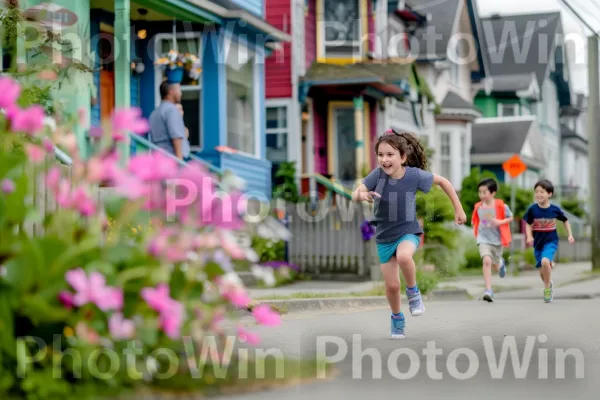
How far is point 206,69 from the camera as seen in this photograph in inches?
751

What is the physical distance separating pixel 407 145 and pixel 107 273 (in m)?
4.94

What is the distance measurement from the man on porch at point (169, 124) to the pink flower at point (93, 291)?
11.7 metres

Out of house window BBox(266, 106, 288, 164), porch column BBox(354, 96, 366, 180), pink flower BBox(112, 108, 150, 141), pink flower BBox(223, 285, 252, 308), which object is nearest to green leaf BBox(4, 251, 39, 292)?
pink flower BBox(112, 108, 150, 141)

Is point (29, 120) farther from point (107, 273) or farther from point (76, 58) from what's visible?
point (76, 58)

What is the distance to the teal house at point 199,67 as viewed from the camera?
16.9m

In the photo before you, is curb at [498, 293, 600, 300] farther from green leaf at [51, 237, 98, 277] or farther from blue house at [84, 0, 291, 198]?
green leaf at [51, 237, 98, 277]

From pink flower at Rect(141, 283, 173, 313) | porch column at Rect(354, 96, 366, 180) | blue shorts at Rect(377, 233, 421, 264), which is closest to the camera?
pink flower at Rect(141, 283, 173, 313)

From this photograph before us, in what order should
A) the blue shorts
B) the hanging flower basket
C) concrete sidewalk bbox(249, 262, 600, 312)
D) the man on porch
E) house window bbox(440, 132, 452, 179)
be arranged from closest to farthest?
the blue shorts
concrete sidewalk bbox(249, 262, 600, 312)
the man on porch
the hanging flower basket
house window bbox(440, 132, 452, 179)

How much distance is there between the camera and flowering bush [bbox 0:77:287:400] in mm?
4570

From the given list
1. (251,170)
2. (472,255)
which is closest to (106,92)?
(251,170)

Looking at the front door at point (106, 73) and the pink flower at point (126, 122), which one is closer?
the pink flower at point (126, 122)

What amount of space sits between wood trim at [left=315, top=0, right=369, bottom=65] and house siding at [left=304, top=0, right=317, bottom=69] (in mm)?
53

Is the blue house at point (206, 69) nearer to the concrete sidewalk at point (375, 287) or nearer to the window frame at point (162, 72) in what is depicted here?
the window frame at point (162, 72)

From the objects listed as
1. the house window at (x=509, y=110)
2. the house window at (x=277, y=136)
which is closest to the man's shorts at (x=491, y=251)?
the house window at (x=277, y=136)
